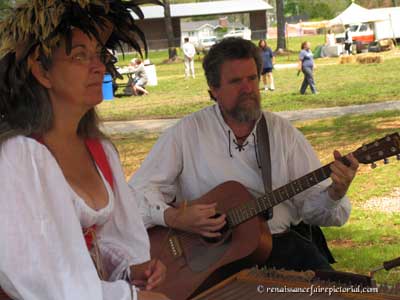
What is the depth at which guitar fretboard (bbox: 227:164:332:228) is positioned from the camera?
119 inches

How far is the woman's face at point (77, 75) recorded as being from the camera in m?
1.81

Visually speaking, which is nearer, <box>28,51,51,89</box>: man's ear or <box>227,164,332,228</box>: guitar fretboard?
<box>28,51,51,89</box>: man's ear

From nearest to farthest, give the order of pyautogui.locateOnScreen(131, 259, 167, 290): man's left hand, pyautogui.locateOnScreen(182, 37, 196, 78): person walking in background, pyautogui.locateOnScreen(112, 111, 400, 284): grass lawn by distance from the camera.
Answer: pyautogui.locateOnScreen(131, 259, 167, 290): man's left hand < pyautogui.locateOnScreen(112, 111, 400, 284): grass lawn < pyautogui.locateOnScreen(182, 37, 196, 78): person walking in background

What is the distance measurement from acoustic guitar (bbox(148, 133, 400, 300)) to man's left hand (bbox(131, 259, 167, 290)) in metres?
1.09

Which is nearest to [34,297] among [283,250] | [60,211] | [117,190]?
[60,211]

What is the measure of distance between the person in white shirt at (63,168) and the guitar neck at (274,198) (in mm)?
1128

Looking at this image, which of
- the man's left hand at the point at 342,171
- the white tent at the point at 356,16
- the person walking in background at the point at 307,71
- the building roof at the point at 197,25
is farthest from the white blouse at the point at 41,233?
the building roof at the point at 197,25

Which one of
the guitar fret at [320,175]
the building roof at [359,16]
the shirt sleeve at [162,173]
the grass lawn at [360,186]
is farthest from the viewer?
the building roof at [359,16]

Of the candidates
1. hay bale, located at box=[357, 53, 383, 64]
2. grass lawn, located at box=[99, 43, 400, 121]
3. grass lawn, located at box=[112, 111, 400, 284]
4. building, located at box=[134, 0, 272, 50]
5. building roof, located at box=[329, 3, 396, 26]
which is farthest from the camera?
building, located at box=[134, 0, 272, 50]

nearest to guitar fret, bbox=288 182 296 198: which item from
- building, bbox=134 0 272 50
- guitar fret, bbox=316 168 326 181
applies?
guitar fret, bbox=316 168 326 181

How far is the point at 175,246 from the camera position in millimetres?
3369

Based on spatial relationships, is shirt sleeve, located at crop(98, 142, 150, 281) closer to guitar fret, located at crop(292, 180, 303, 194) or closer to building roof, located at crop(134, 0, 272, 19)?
guitar fret, located at crop(292, 180, 303, 194)

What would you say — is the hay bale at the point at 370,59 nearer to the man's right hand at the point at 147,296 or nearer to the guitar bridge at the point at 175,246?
the guitar bridge at the point at 175,246

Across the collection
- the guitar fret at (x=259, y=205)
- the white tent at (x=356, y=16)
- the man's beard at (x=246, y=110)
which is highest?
the man's beard at (x=246, y=110)
